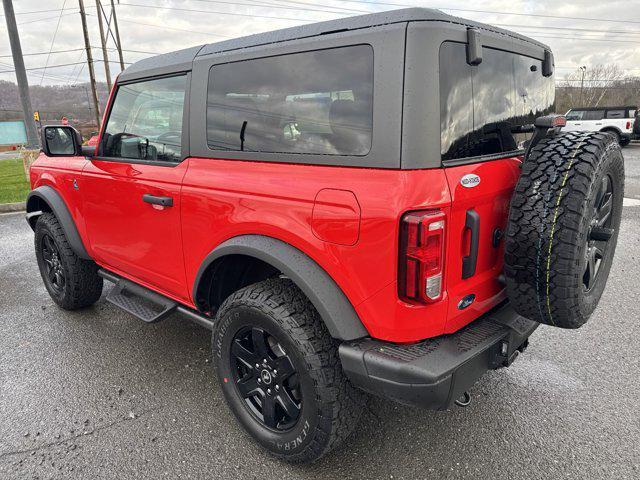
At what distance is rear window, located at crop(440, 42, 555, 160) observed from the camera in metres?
1.86

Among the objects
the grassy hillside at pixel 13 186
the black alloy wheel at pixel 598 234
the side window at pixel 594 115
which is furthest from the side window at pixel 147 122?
the side window at pixel 594 115

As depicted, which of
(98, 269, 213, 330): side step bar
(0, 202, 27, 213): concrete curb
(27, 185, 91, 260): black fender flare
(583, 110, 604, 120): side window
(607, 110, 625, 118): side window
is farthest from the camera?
(583, 110, 604, 120): side window

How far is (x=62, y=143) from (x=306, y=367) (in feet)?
8.38

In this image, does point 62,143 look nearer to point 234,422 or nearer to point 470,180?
point 234,422

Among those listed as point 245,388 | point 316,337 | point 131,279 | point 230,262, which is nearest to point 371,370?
point 316,337

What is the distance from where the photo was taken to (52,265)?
4.09 m

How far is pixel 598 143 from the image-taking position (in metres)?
1.98

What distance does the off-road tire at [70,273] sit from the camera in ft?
12.4

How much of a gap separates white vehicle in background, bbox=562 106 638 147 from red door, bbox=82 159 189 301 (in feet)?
66.5

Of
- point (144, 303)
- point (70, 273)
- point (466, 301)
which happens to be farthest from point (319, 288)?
point (70, 273)

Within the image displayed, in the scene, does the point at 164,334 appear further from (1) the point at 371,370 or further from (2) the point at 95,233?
(1) the point at 371,370

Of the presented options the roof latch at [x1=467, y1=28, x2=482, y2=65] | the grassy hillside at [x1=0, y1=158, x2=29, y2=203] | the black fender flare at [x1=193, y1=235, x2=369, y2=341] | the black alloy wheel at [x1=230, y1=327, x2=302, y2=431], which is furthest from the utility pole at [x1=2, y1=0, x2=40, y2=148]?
the roof latch at [x1=467, y1=28, x2=482, y2=65]

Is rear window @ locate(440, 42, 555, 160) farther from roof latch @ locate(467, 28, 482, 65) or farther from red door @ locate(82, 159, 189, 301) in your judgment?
red door @ locate(82, 159, 189, 301)

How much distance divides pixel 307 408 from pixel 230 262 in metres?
0.87
